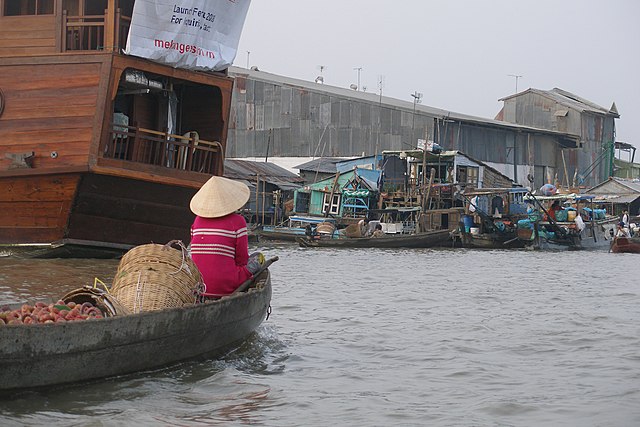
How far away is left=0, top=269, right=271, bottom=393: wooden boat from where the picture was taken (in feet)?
17.7

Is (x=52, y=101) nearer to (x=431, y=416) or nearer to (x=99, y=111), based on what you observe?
(x=99, y=111)

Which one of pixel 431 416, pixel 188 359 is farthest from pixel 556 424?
pixel 188 359

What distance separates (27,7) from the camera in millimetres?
13789

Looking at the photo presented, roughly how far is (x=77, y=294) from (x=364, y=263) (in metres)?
14.5

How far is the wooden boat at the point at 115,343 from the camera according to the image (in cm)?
539

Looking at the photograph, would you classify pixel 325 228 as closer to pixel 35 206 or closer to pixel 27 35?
pixel 35 206

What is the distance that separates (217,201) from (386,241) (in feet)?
68.0

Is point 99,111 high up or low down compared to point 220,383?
up

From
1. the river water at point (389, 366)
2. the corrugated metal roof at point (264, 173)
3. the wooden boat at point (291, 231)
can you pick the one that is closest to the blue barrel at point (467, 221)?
the wooden boat at point (291, 231)

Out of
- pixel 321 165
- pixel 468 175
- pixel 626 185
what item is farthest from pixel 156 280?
pixel 626 185

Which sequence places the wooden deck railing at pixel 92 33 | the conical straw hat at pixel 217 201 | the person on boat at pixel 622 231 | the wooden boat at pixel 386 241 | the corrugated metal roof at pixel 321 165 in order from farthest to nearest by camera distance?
the corrugated metal roof at pixel 321 165, the person on boat at pixel 622 231, the wooden boat at pixel 386 241, the wooden deck railing at pixel 92 33, the conical straw hat at pixel 217 201

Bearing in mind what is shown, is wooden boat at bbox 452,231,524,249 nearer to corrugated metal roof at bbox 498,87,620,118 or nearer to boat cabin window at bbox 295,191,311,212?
boat cabin window at bbox 295,191,311,212

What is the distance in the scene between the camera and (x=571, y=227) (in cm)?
3019

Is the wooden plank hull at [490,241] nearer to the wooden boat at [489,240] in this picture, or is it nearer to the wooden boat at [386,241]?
the wooden boat at [489,240]
